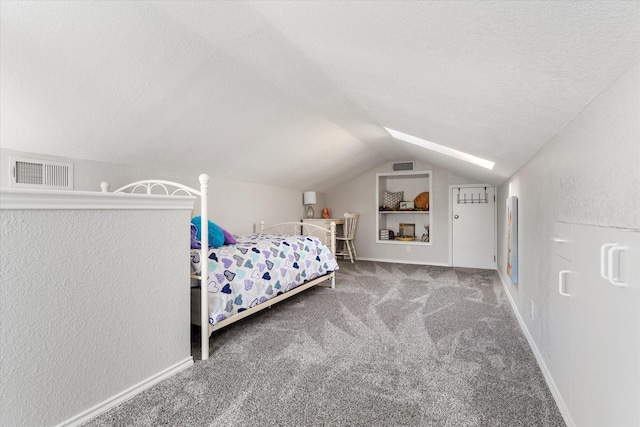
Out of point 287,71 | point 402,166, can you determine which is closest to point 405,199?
point 402,166

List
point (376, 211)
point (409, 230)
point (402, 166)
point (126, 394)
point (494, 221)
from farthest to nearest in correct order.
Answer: point (409, 230), point (376, 211), point (402, 166), point (494, 221), point (126, 394)

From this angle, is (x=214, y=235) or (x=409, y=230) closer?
(x=214, y=235)

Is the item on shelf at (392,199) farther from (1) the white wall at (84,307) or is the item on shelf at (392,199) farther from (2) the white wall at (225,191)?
(1) the white wall at (84,307)

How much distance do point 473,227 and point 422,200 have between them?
3.38 ft

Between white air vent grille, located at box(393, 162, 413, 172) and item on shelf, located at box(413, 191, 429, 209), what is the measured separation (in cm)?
58

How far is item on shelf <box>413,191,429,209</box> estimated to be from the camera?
20.0ft

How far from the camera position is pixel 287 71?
231 centimetres

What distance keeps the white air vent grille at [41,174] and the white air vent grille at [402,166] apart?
496 centimetres

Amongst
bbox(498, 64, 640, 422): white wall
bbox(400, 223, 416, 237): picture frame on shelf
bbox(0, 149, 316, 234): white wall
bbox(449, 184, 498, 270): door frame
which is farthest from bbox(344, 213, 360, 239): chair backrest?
bbox(498, 64, 640, 422): white wall

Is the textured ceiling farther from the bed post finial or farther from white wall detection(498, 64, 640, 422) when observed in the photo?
the bed post finial

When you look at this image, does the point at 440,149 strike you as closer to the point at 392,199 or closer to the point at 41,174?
the point at 392,199

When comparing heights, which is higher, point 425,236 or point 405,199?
point 405,199

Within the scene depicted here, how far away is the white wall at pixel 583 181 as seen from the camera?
97 centimetres

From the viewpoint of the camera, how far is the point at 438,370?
197 cm
